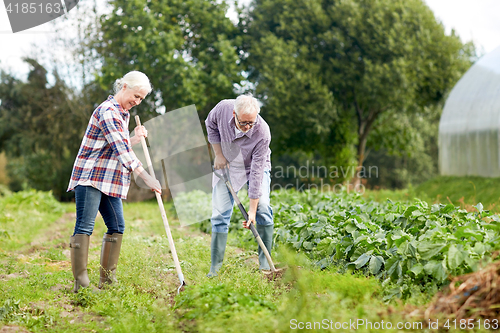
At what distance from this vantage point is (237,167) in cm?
407

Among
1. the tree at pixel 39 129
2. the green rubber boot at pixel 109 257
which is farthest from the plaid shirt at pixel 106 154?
the tree at pixel 39 129

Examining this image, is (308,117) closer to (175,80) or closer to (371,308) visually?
(175,80)

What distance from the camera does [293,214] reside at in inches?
222

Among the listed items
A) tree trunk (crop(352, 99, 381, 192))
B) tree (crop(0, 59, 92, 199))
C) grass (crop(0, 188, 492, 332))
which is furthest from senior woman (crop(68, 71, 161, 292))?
tree (crop(0, 59, 92, 199))

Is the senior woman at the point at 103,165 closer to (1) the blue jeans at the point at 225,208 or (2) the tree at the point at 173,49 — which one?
(1) the blue jeans at the point at 225,208

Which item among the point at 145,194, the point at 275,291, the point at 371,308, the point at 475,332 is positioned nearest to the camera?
the point at 475,332

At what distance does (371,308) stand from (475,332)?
0.56 m

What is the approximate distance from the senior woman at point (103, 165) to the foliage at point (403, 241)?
5.67 ft

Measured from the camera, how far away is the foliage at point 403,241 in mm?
2842

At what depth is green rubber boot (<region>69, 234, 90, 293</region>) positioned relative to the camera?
11.6 feet

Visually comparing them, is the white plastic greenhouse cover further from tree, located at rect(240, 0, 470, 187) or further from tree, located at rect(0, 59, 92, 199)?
tree, located at rect(0, 59, 92, 199)

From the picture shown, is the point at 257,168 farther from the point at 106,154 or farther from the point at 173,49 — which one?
the point at 173,49

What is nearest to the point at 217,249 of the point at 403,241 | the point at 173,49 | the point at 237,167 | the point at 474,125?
the point at 237,167

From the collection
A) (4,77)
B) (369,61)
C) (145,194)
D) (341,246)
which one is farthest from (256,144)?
(4,77)
